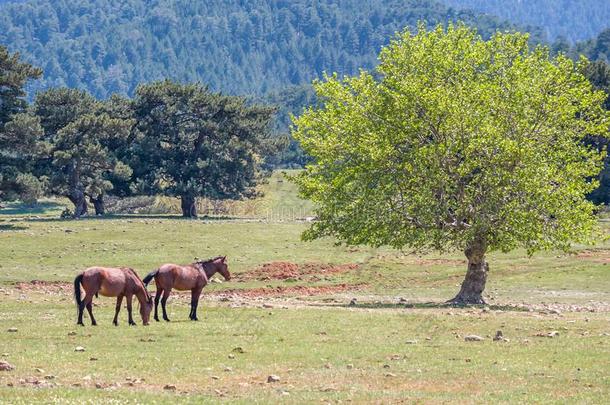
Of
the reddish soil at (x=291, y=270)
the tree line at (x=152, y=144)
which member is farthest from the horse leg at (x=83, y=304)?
the tree line at (x=152, y=144)

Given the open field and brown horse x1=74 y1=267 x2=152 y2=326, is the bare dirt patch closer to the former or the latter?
the open field

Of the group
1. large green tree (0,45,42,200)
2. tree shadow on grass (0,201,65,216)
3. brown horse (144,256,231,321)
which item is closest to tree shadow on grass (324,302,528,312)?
brown horse (144,256,231,321)

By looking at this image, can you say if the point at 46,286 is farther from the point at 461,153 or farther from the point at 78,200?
the point at 78,200

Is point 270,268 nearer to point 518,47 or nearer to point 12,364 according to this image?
point 518,47

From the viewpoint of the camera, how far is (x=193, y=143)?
326 feet

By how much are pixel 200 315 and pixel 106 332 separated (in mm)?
6354

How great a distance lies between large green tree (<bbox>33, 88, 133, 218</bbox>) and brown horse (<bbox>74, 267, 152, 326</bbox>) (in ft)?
180

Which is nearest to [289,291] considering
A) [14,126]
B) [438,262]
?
[438,262]

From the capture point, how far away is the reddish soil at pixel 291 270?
50.5 metres

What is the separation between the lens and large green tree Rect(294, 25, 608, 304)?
122 feet

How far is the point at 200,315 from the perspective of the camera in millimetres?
32500

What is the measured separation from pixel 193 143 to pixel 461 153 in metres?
63.4

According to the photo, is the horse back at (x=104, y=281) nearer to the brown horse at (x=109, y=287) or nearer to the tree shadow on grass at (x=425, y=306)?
the brown horse at (x=109, y=287)

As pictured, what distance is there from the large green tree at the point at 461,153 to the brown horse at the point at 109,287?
1243 cm
